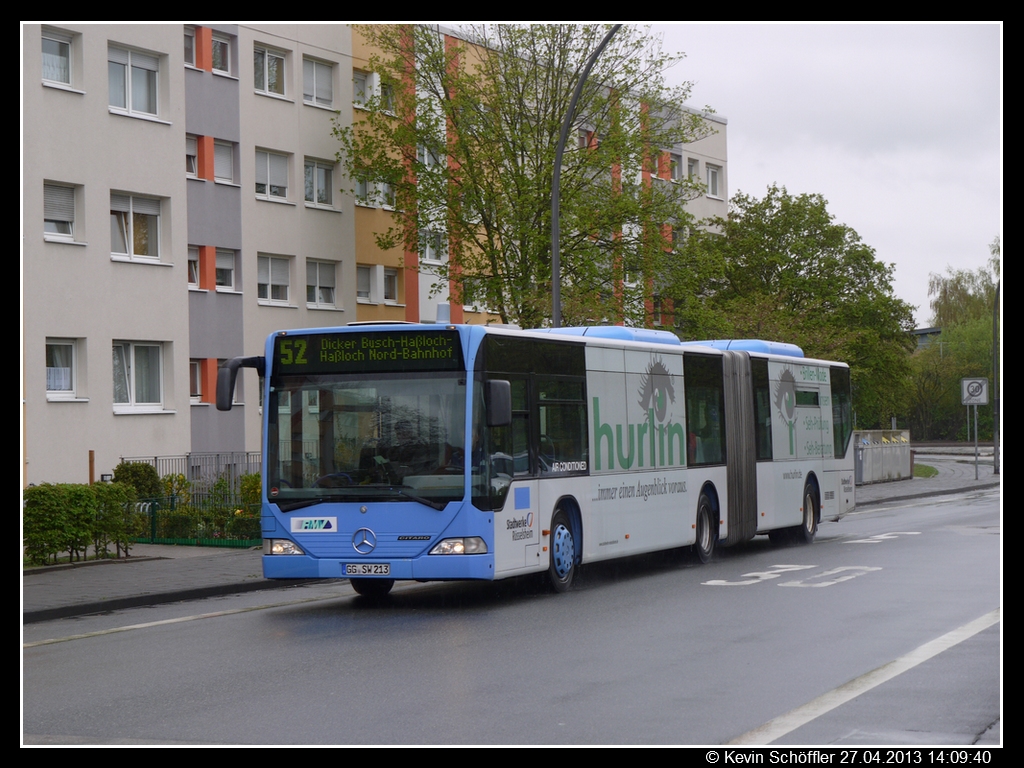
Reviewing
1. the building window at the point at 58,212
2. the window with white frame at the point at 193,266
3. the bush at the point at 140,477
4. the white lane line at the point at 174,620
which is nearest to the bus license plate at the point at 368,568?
the white lane line at the point at 174,620

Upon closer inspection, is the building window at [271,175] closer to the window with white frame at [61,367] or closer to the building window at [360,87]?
the building window at [360,87]

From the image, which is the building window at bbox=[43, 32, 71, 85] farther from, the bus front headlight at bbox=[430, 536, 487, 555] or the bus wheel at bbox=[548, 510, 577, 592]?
the bus front headlight at bbox=[430, 536, 487, 555]

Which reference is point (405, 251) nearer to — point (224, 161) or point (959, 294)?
point (224, 161)

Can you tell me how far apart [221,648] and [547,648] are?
8.45ft

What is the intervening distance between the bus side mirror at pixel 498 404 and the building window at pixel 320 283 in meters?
29.1

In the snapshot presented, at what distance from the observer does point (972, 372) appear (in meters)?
91.6

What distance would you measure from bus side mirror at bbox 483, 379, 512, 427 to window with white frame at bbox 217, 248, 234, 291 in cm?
2626

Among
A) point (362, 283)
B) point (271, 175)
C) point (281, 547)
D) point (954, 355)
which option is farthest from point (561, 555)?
point (954, 355)

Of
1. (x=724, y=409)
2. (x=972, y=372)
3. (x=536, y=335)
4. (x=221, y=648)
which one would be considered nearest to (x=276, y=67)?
(x=724, y=409)

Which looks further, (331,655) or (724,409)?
(724,409)

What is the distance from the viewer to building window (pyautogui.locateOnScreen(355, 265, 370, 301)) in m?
44.4

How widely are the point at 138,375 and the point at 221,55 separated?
30.5 feet

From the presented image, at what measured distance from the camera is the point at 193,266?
38219 millimetres

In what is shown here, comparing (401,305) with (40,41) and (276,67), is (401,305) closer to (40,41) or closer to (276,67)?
(276,67)
